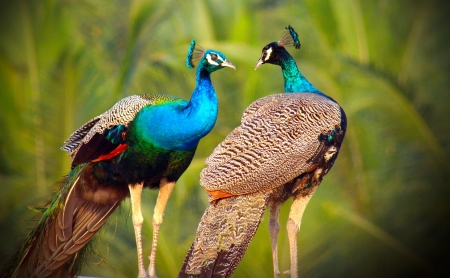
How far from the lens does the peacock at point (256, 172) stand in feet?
9.39

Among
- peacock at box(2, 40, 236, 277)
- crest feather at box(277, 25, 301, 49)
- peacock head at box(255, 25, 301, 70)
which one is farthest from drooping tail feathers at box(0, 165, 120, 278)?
crest feather at box(277, 25, 301, 49)

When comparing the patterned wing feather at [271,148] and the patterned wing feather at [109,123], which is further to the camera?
the patterned wing feather at [109,123]

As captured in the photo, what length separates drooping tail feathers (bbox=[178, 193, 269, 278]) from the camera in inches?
113

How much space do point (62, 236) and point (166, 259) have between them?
217 cm

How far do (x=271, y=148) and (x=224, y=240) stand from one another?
0.45 meters

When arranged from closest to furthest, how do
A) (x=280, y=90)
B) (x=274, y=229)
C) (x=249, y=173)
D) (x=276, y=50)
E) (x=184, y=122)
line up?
(x=249, y=173), (x=184, y=122), (x=274, y=229), (x=276, y=50), (x=280, y=90)

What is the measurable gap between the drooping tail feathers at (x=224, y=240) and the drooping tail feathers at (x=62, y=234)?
2.39 ft

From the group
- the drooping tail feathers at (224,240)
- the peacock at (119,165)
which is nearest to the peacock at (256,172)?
the drooping tail feathers at (224,240)

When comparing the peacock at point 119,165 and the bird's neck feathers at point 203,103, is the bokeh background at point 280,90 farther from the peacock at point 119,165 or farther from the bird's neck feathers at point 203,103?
the bird's neck feathers at point 203,103

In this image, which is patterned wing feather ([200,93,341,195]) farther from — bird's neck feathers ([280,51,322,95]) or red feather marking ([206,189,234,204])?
bird's neck feathers ([280,51,322,95])

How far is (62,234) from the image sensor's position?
3.35 meters

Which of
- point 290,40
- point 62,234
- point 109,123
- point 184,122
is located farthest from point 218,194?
point 290,40

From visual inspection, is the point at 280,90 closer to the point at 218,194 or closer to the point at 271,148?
the point at 271,148

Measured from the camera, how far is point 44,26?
17.9ft
